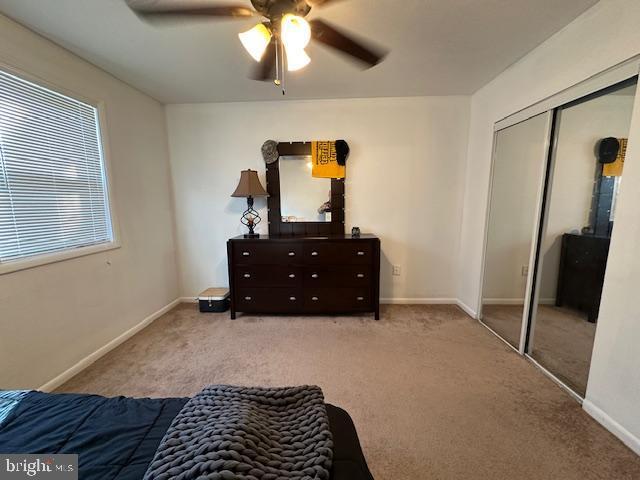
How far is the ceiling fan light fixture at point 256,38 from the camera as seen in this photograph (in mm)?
1320

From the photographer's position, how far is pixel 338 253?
2.85m

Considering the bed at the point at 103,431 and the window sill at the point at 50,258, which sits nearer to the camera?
the bed at the point at 103,431

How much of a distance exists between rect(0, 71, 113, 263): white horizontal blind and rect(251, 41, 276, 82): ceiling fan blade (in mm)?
1543

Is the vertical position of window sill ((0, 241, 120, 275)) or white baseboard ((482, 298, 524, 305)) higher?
window sill ((0, 241, 120, 275))

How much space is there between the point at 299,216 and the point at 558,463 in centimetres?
281

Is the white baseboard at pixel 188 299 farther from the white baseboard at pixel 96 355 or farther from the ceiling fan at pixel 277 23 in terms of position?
the ceiling fan at pixel 277 23

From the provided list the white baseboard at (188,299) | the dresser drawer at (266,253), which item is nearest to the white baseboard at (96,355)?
the white baseboard at (188,299)

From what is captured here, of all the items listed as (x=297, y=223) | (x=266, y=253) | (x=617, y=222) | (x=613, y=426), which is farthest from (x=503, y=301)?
(x=266, y=253)

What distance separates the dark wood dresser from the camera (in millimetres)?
2848

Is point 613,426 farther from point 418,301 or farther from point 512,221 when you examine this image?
point 418,301

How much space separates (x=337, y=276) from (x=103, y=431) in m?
2.24

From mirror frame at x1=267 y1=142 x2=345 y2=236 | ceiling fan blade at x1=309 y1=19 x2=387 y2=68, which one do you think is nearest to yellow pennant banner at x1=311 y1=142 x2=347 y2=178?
mirror frame at x1=267 y1=142 x2=345 y2=236

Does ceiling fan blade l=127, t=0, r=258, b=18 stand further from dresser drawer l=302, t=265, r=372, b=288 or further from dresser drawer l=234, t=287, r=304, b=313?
dresser drawer l=234, t=287, r=304, b=313

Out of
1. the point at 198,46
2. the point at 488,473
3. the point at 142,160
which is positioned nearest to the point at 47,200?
the point at 142,160
